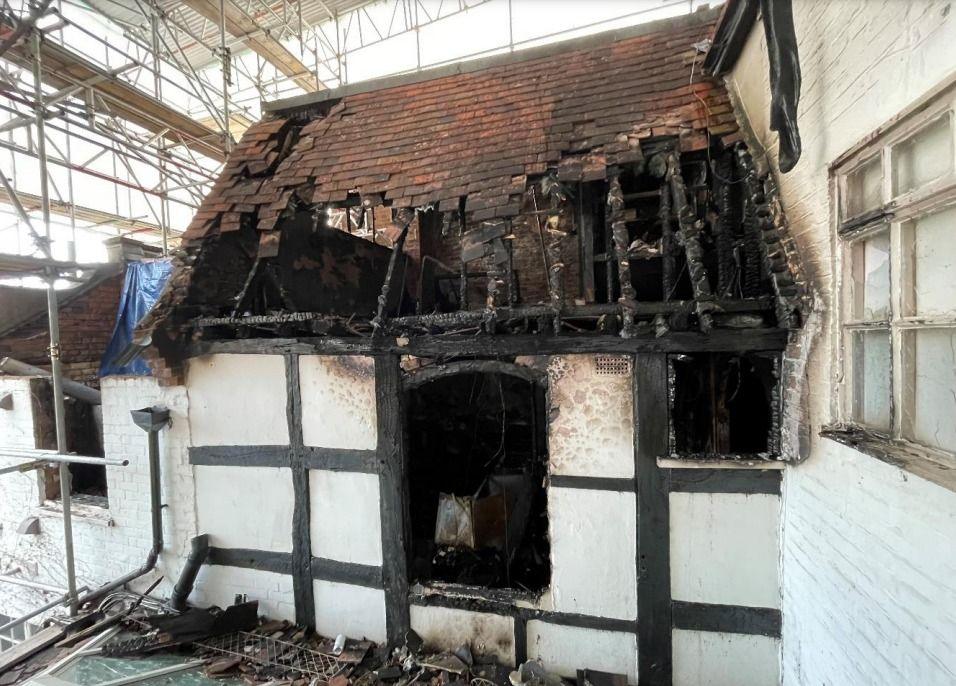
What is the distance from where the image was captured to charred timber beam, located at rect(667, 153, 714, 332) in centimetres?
299

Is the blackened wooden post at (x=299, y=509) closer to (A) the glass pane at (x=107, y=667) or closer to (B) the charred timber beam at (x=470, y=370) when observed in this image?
(A) the glass pane at (x=107, y=667)

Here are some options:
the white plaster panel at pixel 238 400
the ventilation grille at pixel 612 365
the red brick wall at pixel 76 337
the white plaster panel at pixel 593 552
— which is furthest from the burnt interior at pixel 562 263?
the red brick wall at pixel 76 337

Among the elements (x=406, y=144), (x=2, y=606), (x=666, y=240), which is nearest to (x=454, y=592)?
(x=666, y=240)

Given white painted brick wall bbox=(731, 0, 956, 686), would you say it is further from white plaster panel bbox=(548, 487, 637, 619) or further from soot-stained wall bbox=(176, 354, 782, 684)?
white plaster panel bbox=(548, 487, 637, 619)

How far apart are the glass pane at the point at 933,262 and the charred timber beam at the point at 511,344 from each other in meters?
1.21

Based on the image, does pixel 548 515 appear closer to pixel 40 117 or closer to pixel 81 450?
pixel 40 117

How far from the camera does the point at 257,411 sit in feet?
14.2

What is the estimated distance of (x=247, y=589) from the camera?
442 centimetres

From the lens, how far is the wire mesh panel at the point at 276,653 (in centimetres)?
379

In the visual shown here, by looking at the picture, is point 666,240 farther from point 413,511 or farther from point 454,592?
point 413,511

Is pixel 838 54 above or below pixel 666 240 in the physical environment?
above

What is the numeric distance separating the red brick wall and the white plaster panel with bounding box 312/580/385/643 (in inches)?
218

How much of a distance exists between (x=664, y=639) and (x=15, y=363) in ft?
29.0

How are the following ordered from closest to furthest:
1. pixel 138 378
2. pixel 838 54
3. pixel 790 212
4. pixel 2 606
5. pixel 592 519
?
pixel 838 54 → pixel 790 212 → pixel 592 519 → pixel 138 378 → pixel 2 606
